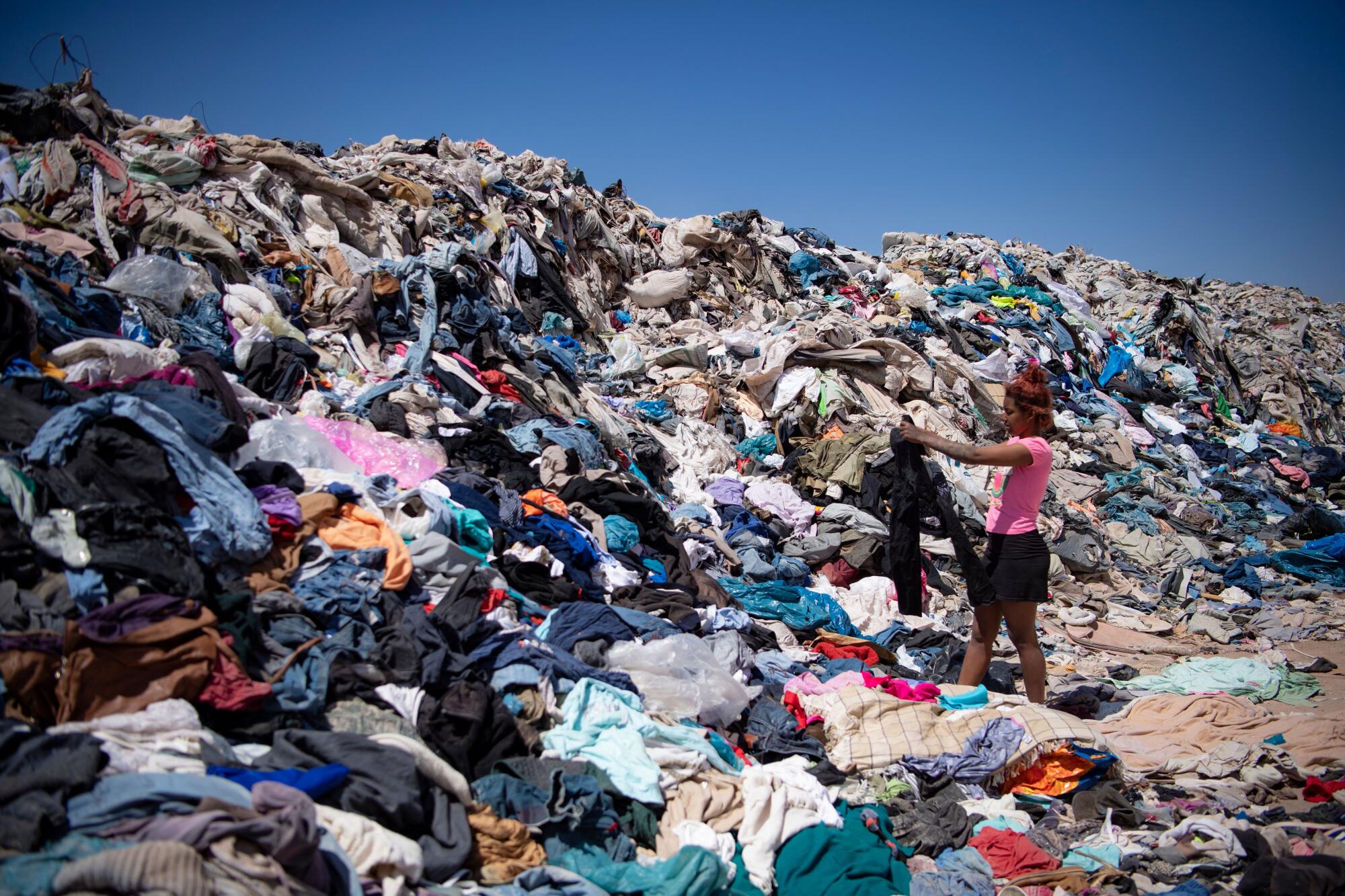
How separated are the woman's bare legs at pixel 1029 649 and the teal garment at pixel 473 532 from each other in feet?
9.09

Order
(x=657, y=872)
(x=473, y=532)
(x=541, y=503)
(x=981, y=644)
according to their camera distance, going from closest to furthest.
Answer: (x=657, y=872)
(x=473, y=532)
(x=981, y=644)
(x=541, y=503)

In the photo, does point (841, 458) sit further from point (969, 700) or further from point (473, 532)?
point (473, 532)

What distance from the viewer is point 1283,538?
27.7ft

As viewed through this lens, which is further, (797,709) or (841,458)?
(841,458)

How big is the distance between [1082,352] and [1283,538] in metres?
4.41

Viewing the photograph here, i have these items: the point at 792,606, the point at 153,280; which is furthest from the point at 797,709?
the point at 153,280

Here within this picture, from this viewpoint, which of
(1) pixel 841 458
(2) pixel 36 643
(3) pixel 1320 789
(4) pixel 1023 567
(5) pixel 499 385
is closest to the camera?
(2) pixel 36 643

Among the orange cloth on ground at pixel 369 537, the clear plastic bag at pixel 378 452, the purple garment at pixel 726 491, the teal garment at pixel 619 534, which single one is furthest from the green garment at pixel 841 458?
the orange cloth on ground at pixel 369 537

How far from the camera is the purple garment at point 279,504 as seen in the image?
3238 mm

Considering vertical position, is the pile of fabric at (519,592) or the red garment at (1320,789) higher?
the pile of fabric at (519,592)

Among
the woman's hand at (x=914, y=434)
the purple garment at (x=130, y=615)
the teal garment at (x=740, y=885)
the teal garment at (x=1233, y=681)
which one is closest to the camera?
the purple garment at (x=130, y=615)

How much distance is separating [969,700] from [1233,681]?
226cm

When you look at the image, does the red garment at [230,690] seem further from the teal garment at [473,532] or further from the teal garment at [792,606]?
the teal garment at [792,606]

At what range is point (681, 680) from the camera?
3570mm
